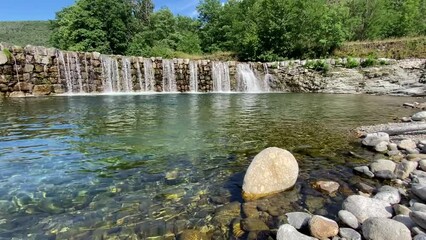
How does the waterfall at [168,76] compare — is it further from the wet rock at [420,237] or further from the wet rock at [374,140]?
the wet rock at [420,237]

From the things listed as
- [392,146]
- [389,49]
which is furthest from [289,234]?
[389,49]

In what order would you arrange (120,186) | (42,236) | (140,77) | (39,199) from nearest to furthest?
1. (42,236)
2. (39,199)
3. (120,186)
4. (140,77)

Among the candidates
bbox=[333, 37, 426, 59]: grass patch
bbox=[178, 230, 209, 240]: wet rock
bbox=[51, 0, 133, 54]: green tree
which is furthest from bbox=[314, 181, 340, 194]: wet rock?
bbox=[51, 0, 133, 54]: green tree

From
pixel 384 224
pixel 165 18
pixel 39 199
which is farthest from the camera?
pixel 165 18

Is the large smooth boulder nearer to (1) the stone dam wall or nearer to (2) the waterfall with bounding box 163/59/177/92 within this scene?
(1) the stone dam wall

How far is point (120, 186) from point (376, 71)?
77.3 ft

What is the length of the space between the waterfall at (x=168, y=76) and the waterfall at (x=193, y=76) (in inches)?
56.8

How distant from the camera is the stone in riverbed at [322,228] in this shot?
2740mm

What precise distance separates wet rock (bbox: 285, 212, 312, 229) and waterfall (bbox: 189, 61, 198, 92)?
787 inches

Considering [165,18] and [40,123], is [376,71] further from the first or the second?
[165,18]

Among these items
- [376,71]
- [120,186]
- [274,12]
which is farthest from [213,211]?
[274,12]

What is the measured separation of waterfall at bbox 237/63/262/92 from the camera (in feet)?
78.8

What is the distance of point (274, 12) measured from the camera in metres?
29.1

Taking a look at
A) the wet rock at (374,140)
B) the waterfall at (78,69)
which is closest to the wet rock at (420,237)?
the wet rock at (374,140)
